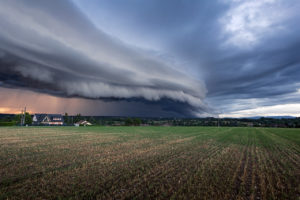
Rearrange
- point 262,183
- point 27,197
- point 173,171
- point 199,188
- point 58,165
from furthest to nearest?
point 58,165
point 173,171
point 262,183
point 199,188
point 27,197

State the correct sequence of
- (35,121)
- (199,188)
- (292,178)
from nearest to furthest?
(199,188), (292,178), (35,121)

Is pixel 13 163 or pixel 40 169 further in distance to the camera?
pixel 13 163

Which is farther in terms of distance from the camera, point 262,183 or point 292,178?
point 292,178

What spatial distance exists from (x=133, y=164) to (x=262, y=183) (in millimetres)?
8350

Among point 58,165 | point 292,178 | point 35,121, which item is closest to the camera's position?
point 292,178

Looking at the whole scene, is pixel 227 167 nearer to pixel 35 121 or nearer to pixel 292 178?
pixel 292 178

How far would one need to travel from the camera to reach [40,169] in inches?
416

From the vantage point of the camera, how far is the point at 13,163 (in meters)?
11.8

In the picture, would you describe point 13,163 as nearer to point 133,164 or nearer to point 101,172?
point 101,172

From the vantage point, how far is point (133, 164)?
1218cm

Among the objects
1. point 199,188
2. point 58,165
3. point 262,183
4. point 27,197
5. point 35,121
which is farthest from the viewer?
point 35,121

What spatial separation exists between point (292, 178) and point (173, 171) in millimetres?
7245

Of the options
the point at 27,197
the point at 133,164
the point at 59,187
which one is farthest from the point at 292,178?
the point at 27,197

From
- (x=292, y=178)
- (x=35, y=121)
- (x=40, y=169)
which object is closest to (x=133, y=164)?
(x=40, y=169)
